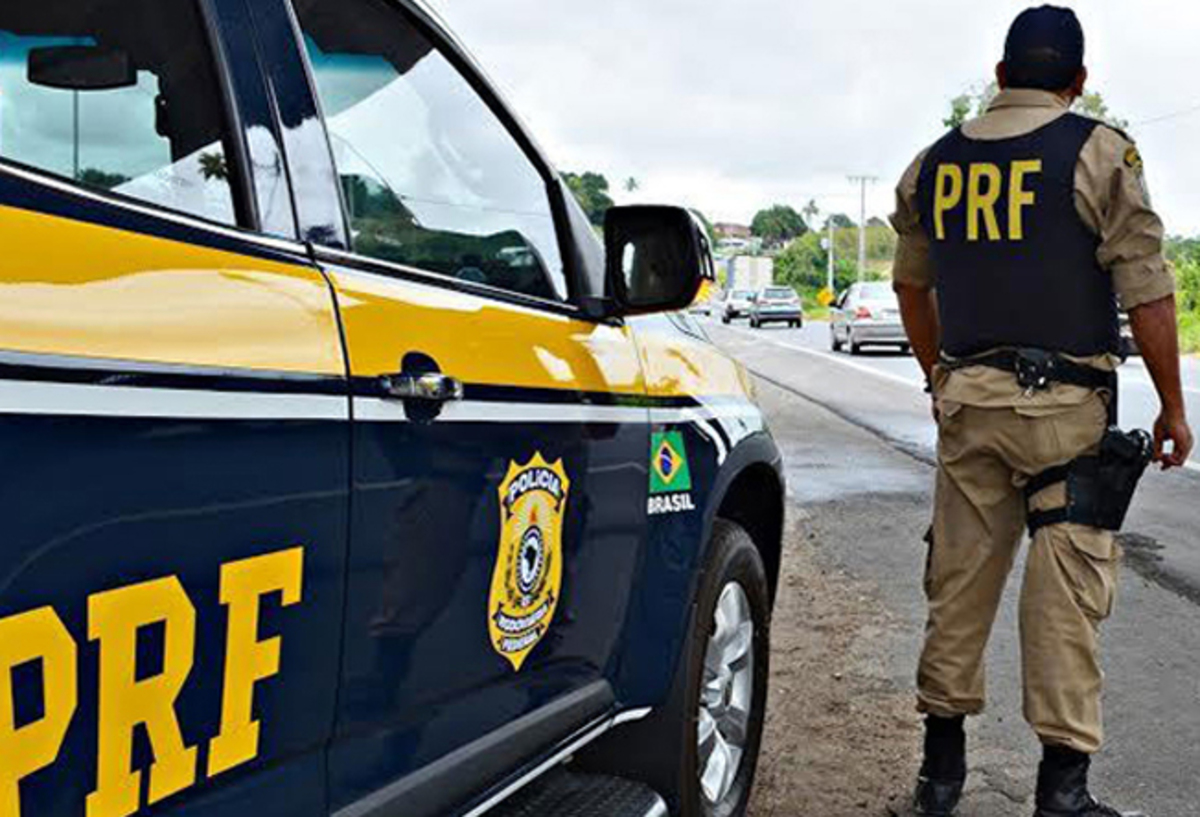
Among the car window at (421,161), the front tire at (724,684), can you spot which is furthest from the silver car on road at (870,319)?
the car window at (421,161)

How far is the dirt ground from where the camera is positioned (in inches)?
148

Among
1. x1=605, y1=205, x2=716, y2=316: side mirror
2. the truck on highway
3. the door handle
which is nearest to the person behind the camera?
the door handle

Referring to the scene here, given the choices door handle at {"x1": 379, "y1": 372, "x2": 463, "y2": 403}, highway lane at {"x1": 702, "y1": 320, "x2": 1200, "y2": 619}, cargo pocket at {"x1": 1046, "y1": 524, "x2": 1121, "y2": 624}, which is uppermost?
door handle at {"x1": 379, "y1": 372, "x2": 463, "y2": 403}

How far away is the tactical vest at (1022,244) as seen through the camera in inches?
130

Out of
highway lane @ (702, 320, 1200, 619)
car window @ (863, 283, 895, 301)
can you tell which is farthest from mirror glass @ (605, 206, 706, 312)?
car window @ (863, 283, 895, 301)

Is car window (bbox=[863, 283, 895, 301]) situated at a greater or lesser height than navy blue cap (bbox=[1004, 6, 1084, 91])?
lesser

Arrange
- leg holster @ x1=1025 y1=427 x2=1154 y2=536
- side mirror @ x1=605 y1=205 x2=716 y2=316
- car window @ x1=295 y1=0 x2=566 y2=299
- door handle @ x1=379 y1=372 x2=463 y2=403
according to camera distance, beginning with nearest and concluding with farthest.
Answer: door handle @ x1=379 y1=372 x2=463 y2=403
car window @ x1=295 y1=0 x2=566 y2=299
side mirror @ x1=605 y1=205 x2=716 y2=316
leg holster @ x1=1025 y1=427 x2=1154 y2=536

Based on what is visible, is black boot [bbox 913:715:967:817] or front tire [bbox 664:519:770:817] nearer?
front tire [bbox 664:519:770:817]

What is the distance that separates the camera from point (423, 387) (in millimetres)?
1947

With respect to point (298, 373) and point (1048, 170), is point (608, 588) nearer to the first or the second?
point (298, 373)

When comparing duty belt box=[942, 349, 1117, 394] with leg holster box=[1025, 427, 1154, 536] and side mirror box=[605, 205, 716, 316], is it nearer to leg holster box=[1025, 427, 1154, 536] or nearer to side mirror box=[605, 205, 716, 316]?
leg holster box=[1025, 427, 1154, 536]

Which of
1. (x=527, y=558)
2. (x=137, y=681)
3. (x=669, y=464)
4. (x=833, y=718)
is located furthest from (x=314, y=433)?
(x=833, y=718)

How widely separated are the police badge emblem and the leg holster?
145 centimetres

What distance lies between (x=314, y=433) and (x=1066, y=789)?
7.77ft
